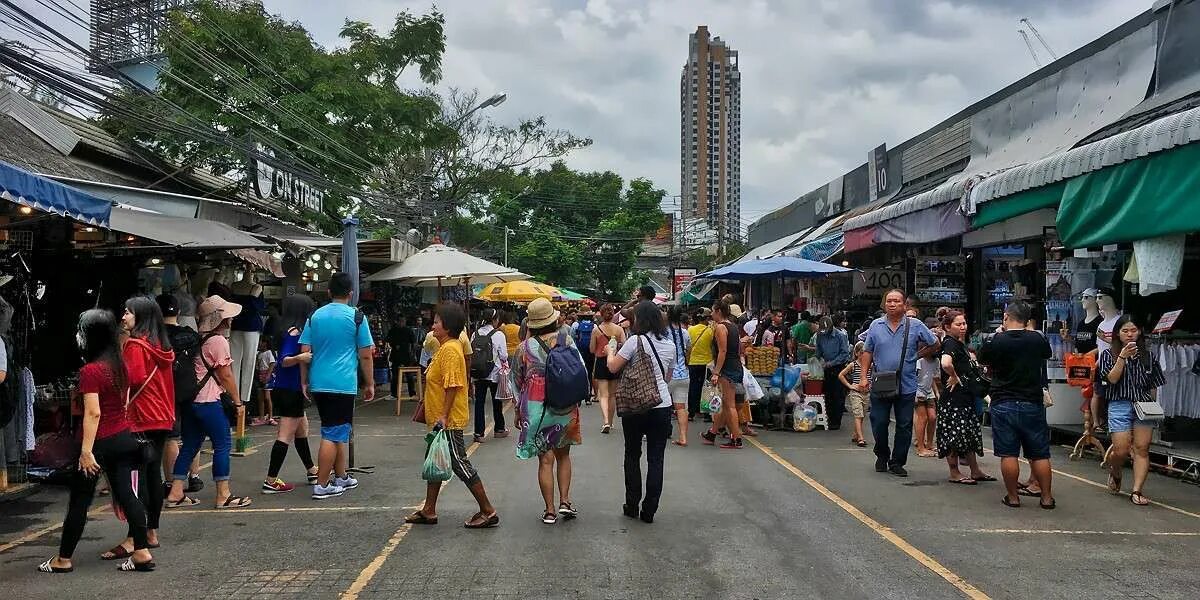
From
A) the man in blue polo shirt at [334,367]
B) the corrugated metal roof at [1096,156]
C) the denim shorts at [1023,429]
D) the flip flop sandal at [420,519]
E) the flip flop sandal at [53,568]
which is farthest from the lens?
the corrugated metal roof at [1096,156]

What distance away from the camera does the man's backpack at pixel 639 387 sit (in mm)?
6633

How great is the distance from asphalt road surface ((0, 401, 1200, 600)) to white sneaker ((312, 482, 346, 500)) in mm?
138

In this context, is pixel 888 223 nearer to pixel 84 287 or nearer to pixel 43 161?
pixel 84 287

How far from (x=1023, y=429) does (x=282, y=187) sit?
Answer: 539 inches

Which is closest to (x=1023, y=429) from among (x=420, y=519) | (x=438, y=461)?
(x=438, y=461)

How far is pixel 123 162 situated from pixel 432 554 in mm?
12310

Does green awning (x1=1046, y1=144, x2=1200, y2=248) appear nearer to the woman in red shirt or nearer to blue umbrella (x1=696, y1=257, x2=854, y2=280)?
blue umbrella (x1=696, y1=257, x2=854, y2=280)

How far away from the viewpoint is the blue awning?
614 centimetres

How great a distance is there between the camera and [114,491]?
5176 mm

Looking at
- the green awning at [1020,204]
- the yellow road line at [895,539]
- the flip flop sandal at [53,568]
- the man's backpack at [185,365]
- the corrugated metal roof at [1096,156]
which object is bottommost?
the yellow road line at [895,539]

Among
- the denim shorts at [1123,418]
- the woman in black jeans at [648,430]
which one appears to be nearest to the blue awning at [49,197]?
the woman in black jeans at [648,430]

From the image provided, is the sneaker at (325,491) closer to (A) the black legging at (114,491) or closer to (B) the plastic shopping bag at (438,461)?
(B) the plastic shopping bag at (438,461)

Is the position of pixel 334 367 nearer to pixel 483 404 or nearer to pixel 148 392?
pixel 148 392

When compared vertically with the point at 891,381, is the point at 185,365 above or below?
above
